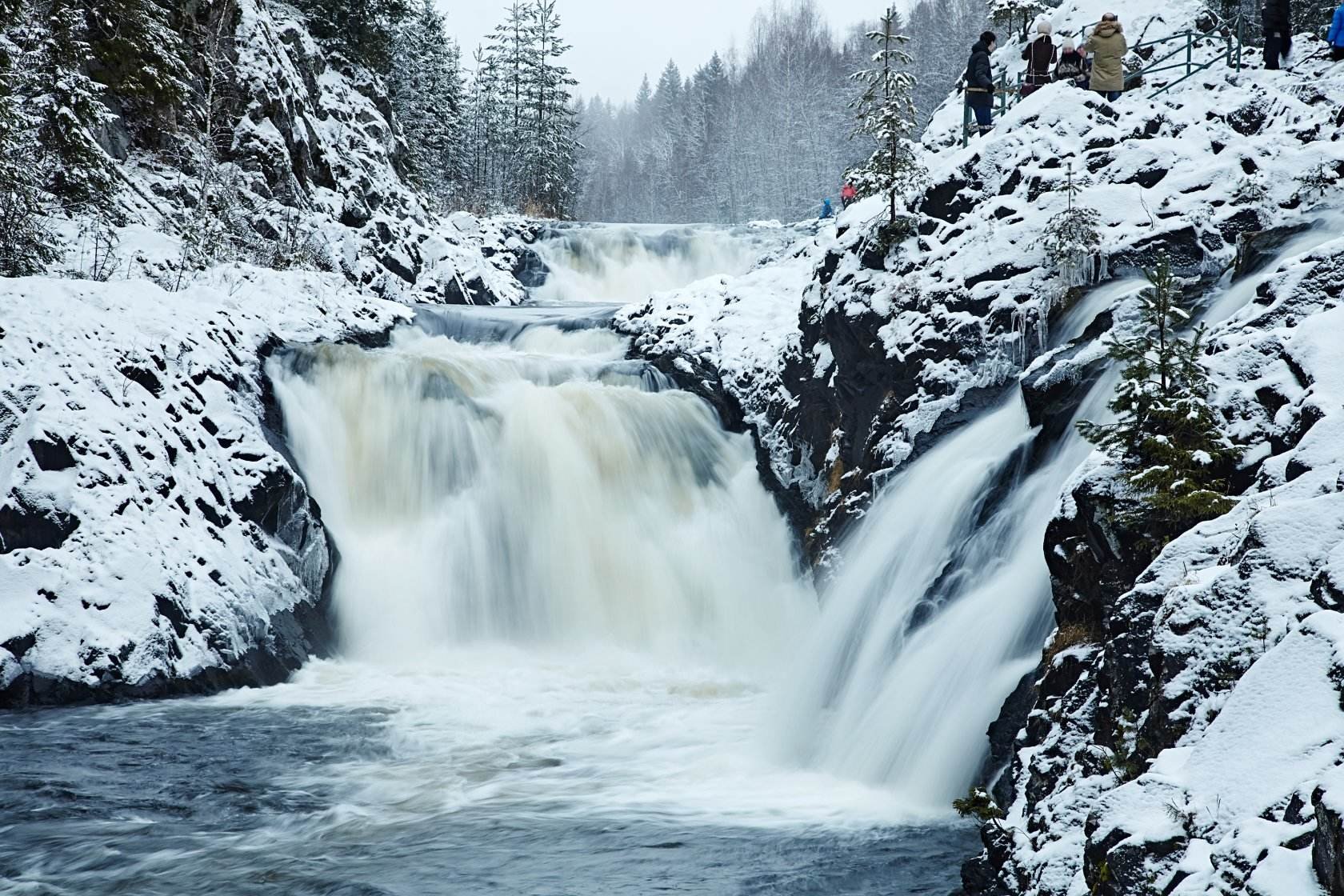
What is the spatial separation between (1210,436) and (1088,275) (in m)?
5.93

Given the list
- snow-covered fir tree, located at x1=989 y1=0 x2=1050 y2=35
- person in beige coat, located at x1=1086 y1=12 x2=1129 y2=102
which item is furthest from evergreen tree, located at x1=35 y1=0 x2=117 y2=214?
snow-covered fir tree, located at x1=989 y1=0 x2=1050 y2=35

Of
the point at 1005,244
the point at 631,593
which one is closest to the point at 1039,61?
the point at 1005,244

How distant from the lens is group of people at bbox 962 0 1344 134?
12.5 metres

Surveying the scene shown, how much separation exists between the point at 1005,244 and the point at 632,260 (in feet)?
65.1

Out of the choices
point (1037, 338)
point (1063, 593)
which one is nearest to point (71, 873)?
point (1063, 593)

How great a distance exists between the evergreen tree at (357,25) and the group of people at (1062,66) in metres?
18.4

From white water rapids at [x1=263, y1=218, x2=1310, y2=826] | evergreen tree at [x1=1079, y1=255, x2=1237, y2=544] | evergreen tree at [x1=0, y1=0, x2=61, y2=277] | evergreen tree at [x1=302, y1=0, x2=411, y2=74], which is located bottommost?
white water rapids at [x1=263, y1=218, x2=1310, y2=826]

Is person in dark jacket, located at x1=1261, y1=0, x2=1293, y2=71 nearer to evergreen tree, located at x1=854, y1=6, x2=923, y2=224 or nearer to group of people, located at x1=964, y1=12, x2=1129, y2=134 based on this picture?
group of people, located at x1=964, y1=12, x2=1129, y2=134

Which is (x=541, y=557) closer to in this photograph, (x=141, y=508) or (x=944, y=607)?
(x=141, y=508)

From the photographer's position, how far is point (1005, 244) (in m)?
11.5

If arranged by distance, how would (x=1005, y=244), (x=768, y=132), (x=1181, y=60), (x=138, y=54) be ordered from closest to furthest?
(x=1005, y=244) < (x=1181, y=60) < (x=138, y=54) < (x=768, y=132)

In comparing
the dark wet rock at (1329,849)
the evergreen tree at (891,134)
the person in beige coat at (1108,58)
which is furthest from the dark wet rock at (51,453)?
the person in beige coat at (1108,58)

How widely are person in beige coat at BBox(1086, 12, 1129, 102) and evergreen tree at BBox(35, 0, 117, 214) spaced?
44.2ft

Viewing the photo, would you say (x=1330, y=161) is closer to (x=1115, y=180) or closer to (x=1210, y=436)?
(x=1115, y=180)
